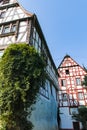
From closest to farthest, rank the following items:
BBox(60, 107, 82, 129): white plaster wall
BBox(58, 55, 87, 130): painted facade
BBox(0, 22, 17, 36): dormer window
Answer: BBox(0, 22, 17, 36): dormer window, BBox(60, 107, 82, 129): white plaster wall, BBox(58, 55, 87, 130): painted facade

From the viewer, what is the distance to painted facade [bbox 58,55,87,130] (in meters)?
18.8

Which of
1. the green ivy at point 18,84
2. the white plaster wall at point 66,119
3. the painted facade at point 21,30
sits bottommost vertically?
the white plaster wall at point 66,119

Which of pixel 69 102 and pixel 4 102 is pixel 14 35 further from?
pixel 69 102

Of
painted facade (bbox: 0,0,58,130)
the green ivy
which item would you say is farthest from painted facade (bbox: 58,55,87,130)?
the green ivy

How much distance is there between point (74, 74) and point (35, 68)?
52.7 feet

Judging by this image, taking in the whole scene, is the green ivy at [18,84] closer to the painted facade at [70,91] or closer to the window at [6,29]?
the window at [6,29]

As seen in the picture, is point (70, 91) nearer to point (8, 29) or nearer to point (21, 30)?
point (21, 30)

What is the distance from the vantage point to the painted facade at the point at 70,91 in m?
18.8

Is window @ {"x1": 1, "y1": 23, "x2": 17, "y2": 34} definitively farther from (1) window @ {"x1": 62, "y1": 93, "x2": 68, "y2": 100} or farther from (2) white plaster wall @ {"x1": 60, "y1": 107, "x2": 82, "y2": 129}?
(1) window @ {"x1": 62, "y1": 93, "x2": 68, "y2": 100}

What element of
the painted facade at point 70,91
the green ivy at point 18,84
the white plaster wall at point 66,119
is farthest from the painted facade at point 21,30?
the painted facade at point 70,91

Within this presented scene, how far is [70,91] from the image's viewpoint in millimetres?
21094

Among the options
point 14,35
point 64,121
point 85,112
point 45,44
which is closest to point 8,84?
point 14,35

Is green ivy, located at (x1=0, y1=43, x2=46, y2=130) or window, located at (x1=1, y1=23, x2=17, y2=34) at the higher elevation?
window, located at (x1=1, y1=23, x2=17, y2=34)

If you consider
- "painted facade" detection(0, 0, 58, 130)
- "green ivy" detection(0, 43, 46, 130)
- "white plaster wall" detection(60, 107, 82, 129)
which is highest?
"painted facade" detection(0, 0, 58, 130)
